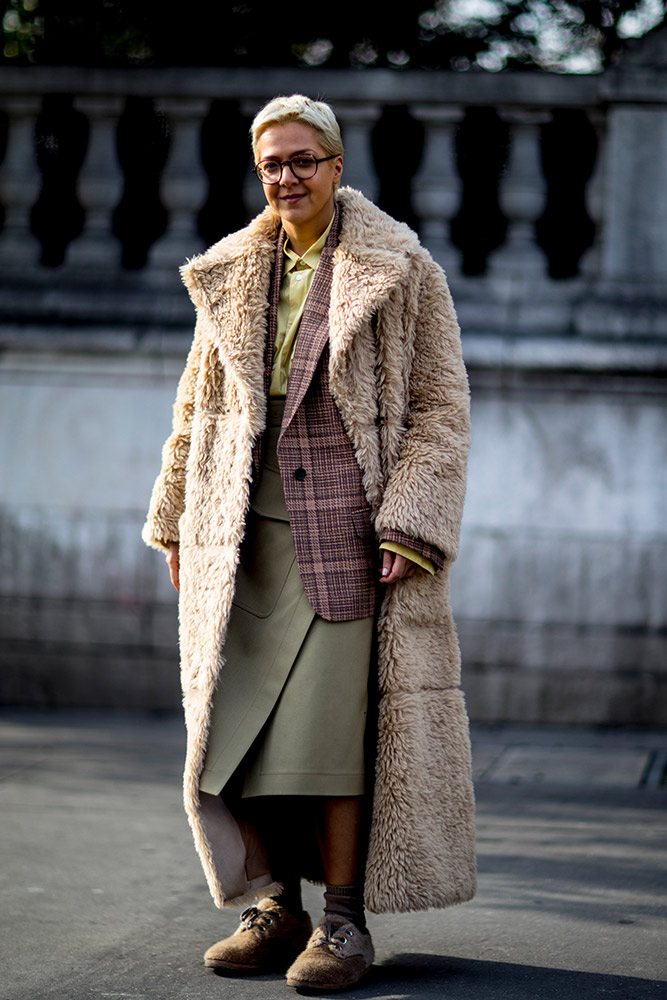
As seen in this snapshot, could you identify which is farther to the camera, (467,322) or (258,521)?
(467,322)

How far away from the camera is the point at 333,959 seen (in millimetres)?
3504

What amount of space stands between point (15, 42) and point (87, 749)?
193 inches

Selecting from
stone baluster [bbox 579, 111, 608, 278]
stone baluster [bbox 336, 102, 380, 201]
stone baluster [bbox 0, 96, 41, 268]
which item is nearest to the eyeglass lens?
stone baluster [bbox 336, 102, 380, 201]

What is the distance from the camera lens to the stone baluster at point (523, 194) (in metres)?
7.16

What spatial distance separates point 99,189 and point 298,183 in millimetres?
4053

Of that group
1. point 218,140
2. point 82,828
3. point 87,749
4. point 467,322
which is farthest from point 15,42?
point 82,828

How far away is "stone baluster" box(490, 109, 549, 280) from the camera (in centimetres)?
716

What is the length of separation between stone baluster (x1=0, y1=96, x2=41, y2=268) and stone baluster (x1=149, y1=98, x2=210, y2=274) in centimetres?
67

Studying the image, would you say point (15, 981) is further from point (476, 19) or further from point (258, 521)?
point (476, 19)

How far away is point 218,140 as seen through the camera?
25.7 ft

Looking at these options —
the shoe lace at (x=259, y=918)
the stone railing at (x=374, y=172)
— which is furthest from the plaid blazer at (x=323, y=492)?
the stone railing at (x=374, y=172)

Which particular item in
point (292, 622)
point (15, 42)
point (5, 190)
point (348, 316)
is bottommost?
point (292, 622)

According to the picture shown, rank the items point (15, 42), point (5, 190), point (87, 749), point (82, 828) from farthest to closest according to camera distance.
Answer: point (15, 42), point (5, 190), point (87, 749), point (82, 828)

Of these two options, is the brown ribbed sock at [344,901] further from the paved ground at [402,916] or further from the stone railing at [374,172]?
the stone railing at [374,172]
